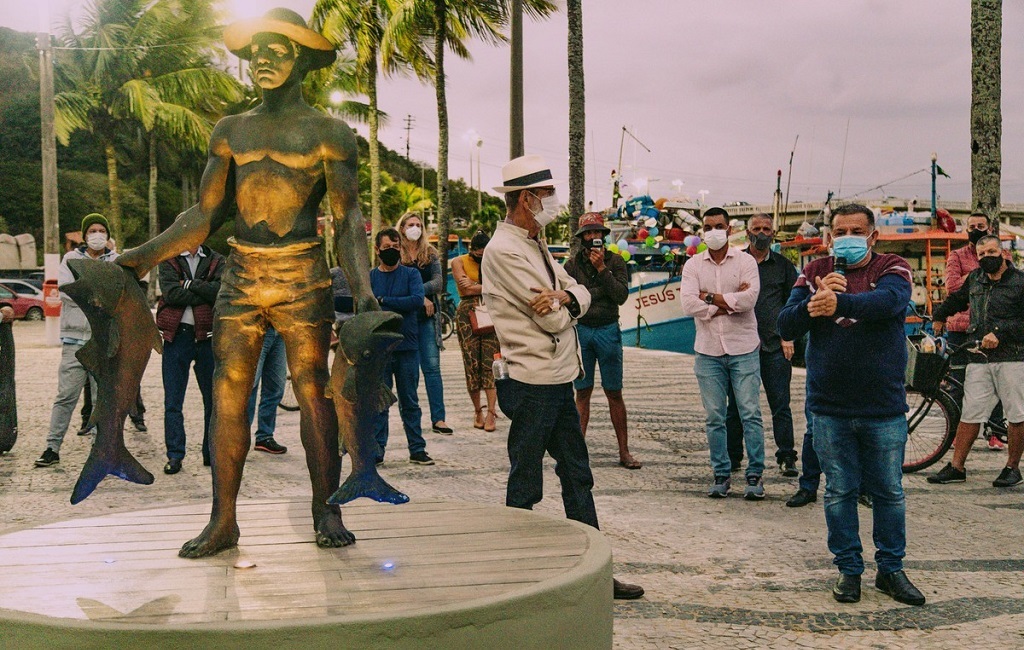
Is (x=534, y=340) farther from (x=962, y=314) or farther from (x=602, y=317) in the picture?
(x=962, y=314)

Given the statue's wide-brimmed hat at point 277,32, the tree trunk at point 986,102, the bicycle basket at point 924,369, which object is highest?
the tree trunk at point 986,102

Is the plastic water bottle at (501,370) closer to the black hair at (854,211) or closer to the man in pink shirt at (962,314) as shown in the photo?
the black hair at (854,211)

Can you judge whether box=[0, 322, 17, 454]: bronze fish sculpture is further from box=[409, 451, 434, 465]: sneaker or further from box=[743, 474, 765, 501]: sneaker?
box=[743, 474, 765, 501]: sneaker

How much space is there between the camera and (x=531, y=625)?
315 cm

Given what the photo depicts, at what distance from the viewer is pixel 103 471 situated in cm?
385

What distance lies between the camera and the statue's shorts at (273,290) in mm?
3939

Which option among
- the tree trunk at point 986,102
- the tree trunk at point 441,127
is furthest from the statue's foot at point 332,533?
the tree trunk at point 441,127

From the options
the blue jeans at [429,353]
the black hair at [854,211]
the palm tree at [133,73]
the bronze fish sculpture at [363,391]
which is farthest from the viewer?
the palm tree at [133,73]

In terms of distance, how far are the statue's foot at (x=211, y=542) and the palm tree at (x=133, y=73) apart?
27829 mm

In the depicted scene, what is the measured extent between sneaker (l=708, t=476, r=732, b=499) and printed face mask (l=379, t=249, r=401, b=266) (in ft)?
10.6

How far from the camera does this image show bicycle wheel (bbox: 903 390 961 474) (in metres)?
7.82

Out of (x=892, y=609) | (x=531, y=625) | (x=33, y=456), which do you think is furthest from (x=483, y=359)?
(x=531, y=625)

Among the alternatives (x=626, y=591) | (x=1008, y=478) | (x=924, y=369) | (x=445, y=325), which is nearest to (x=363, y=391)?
(x=626, y=591)

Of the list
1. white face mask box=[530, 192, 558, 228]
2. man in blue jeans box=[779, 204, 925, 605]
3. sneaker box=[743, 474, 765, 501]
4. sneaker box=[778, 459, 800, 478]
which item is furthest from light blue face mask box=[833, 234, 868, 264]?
sneaker box=[778, 459, 800, 478]
